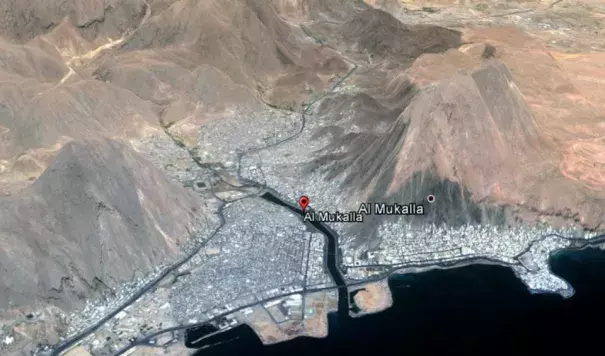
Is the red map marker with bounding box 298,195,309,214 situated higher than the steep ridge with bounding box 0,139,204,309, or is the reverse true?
the steep ridge with bounding box 0,139,204,309

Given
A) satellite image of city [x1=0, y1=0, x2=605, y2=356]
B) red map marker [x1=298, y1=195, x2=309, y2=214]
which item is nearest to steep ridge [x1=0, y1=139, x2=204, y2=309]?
satellite image of city [x1=0, y1=0, x2=605, y2=356]

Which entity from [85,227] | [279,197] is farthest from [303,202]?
[85,227]

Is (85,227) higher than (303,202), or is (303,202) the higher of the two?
(85,227)

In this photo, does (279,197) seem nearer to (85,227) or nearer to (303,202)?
(303,202)

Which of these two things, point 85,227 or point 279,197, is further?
point 279,197

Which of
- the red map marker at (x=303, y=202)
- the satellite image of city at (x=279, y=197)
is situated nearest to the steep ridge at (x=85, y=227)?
the satellite image of city at (x=279, y=197)

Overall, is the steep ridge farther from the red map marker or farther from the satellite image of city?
the red map marker

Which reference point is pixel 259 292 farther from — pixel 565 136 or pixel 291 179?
pixel 565 136

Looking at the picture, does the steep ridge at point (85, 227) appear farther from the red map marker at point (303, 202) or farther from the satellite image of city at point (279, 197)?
the red map marker at point (303, 202)
